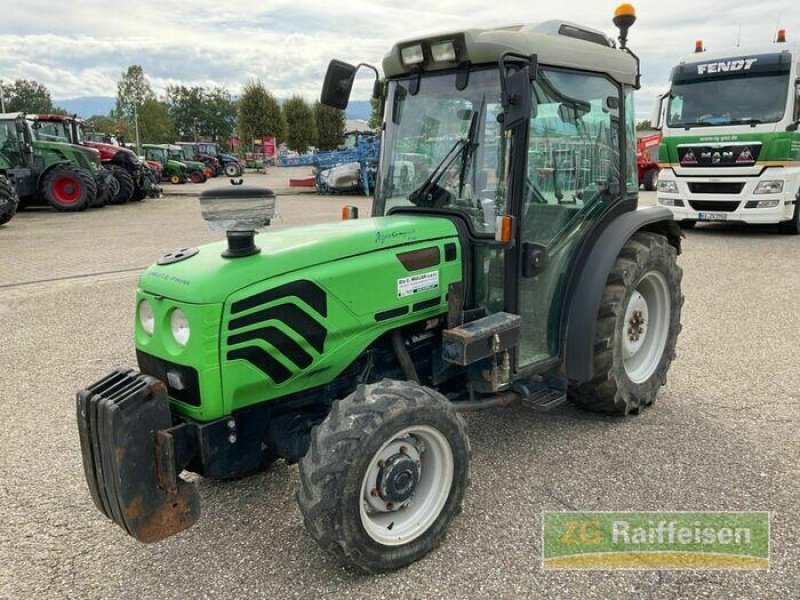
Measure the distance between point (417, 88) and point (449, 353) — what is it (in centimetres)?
137

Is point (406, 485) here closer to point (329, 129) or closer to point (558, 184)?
point (558, 184)

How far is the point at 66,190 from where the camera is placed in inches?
645

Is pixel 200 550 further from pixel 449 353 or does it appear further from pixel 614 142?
pixel 614 142

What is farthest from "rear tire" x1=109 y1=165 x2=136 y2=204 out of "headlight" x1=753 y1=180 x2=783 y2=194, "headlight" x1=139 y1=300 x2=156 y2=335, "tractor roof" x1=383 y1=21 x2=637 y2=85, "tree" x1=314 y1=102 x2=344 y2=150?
"tree" x1=314 y1=102 x2=344 y2=150

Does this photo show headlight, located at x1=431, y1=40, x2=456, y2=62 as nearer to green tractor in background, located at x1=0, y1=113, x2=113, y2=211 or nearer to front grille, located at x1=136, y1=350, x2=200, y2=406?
front grille, located at x1=136, y1=350, x2=200, y2=406

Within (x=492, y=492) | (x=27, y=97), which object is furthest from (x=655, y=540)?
(x=27, y=97)

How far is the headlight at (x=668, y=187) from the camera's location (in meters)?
10.8

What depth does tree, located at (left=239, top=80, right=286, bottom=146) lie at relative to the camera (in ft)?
171

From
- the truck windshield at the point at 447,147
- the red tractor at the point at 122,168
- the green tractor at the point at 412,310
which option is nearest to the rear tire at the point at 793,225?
the green tractor at the point at 412,310

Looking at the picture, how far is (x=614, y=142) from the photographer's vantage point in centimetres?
361

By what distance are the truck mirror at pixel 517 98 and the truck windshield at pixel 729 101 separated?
8.84 meters

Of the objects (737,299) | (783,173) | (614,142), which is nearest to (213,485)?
(614,142)

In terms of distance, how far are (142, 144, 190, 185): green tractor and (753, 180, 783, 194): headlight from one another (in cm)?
2705

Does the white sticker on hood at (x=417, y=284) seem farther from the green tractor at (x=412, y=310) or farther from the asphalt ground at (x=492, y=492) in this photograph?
the asphalt ground at (x=492, y=492)
